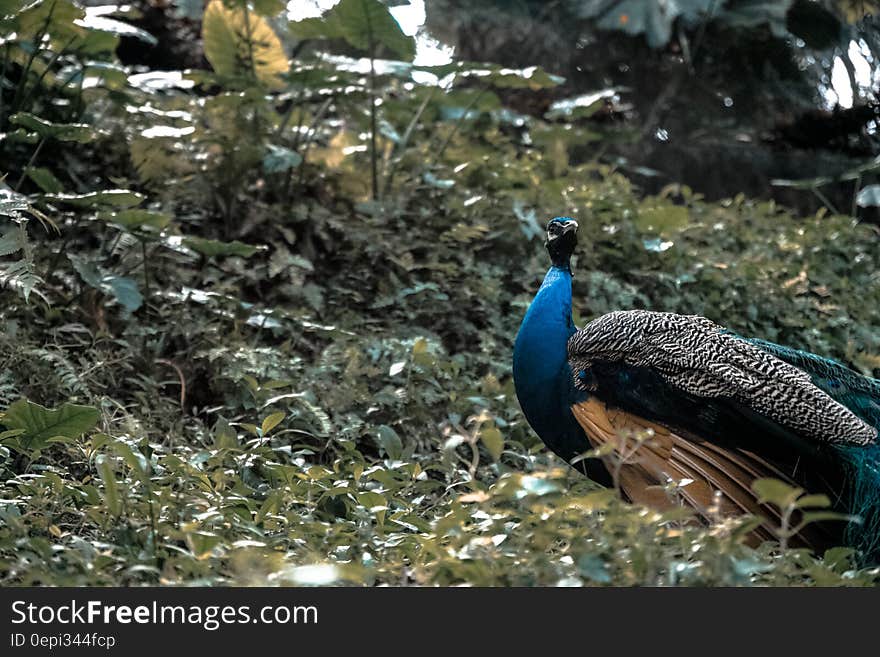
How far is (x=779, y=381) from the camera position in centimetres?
282

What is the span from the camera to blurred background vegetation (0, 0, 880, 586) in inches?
87.4

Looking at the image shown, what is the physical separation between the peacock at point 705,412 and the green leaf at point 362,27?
216 cm

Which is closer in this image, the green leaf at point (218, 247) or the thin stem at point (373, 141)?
the green leaf at point (218, 247)

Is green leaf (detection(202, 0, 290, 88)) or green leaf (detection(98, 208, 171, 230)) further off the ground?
green leaf (detection(202, 0, 290, 88))

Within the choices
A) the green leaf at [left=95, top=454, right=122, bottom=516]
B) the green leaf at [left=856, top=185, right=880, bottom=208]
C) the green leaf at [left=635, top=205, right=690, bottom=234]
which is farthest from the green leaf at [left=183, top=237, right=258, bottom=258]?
the green leaf at [left=856, top=185, right=880, bottom=208]

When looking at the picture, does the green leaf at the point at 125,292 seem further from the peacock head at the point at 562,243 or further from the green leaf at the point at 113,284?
the peacock head at the point at 562,243

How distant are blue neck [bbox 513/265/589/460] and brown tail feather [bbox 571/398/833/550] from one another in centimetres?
18

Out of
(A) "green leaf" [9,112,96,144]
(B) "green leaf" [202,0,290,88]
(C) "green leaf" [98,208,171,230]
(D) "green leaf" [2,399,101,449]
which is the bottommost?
(D) "green leaf" [2,399,101,449]

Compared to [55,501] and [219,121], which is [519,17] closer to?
[219,121]

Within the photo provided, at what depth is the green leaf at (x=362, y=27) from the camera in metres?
4.75

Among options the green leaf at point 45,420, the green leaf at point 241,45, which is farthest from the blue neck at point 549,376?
the green leaf at point 241,45

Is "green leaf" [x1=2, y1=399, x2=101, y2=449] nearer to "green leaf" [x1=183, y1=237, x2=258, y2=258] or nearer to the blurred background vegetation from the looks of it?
the blurred background vegetation

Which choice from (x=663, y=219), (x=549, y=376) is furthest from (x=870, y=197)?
(x=549, y=376)
